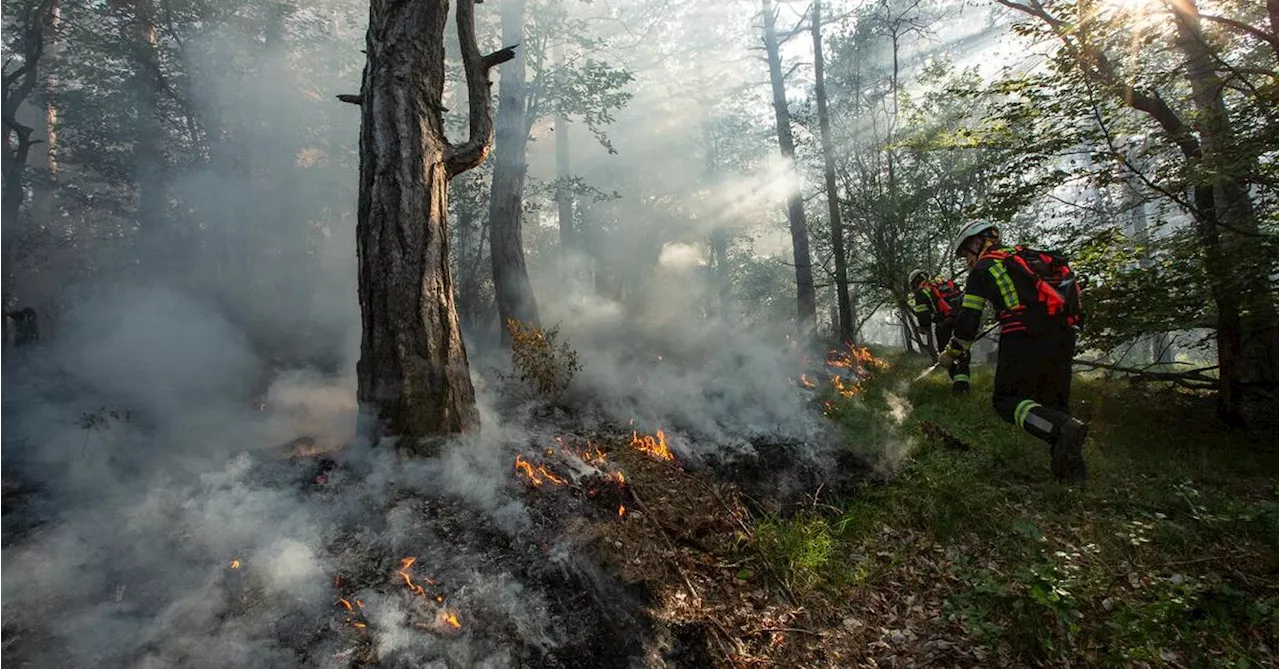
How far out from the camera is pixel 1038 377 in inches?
178

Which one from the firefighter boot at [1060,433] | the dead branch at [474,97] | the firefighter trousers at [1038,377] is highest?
the dead branch at [474,97]

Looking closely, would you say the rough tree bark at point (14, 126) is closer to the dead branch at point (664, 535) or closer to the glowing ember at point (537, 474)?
the glowing ember at point (537, 474)

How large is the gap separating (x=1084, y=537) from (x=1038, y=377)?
4.01 feet

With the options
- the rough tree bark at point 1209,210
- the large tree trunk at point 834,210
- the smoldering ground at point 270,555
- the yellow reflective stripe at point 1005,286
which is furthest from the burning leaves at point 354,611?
the large tree trunk at point 834,210

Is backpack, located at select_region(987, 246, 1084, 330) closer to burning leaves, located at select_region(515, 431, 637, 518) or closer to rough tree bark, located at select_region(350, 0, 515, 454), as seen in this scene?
burning leaves, located at select_region(515, 431, 637, 518)

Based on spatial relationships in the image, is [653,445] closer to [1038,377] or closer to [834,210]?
[1038,377]

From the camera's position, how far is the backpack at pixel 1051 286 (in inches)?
174

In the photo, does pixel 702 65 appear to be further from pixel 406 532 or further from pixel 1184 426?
pixel 406 532

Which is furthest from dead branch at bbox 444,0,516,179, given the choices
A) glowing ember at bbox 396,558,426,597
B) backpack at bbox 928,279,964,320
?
backpack at bbox 928,279,964,320

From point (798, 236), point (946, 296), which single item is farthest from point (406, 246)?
point (798, 236)

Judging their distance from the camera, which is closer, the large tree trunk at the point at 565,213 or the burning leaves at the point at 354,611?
the burning leaves at the point at 354,611

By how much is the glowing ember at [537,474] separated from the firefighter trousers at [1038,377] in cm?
376

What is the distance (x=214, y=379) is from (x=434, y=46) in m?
6.28

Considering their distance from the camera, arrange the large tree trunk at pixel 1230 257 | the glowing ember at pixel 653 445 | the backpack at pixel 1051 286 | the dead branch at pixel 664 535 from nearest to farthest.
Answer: the dead branch at pixel 664 535, the backpack at pixel 1051 286, the large tree trunk at pixel 1230 257, the glowing ember at pixel 653 445
